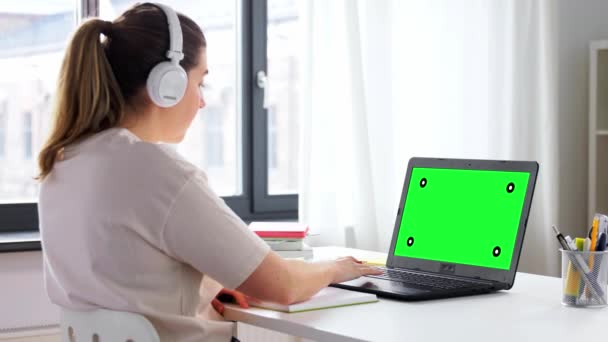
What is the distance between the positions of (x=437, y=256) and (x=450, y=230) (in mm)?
63

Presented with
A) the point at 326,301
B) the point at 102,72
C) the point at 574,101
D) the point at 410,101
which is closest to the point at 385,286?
the point at 326,301

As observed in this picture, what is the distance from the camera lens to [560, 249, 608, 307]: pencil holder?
5.16 feet

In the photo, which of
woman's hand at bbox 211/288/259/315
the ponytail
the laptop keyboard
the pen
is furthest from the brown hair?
the pen

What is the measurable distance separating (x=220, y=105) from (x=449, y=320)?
6.14 ft

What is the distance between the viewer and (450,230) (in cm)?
189

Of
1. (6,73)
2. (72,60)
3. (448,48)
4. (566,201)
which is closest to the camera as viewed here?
(72,60)

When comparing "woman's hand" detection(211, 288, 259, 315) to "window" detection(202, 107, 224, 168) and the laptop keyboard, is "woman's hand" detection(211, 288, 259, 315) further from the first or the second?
"window" detection(202, 107, 224, 168)

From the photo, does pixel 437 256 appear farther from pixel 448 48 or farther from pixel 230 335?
pixel 448 48

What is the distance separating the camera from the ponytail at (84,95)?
5.00ft

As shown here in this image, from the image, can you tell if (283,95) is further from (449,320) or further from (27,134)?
(449,320)

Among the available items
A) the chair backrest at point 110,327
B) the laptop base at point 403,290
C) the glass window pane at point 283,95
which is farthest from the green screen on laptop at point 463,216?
the glass window pane at point 283,95

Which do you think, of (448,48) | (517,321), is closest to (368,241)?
(448,48)

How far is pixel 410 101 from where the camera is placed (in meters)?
3.08

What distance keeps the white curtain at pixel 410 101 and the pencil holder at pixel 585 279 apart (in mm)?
1326
